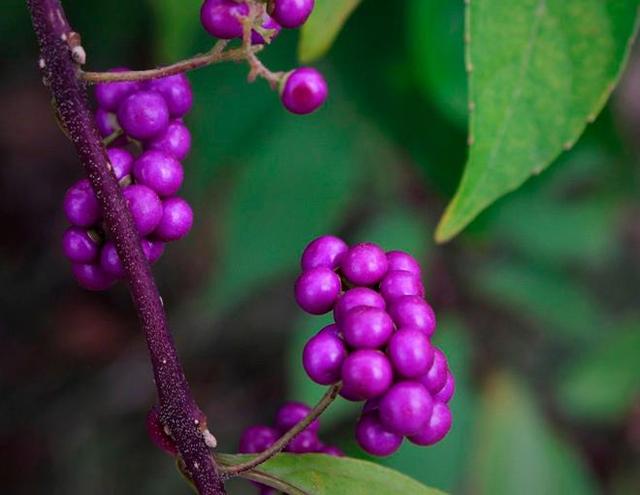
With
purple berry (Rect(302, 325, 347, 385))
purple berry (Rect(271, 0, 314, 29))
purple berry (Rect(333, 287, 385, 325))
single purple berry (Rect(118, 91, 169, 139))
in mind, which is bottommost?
purple berry (Rect(302, 325, 347, 385))

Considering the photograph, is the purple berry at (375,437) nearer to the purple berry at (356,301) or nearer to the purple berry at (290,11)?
the purple berry at (356,301)

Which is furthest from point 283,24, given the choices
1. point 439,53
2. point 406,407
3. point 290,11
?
point 439,53

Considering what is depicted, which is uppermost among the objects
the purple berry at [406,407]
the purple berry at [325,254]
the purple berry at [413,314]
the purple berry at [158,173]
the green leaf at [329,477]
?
the purple berry at [158,173]

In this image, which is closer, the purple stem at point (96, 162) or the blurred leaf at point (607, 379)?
the purple stem at point (96, 162)

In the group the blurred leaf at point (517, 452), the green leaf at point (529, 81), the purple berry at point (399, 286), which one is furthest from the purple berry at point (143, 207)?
the blurred leaf at point (517, 452)

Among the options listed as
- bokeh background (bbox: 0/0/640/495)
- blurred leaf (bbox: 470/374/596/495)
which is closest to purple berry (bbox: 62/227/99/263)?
bokeh background (bbox: 0/0/640/495)

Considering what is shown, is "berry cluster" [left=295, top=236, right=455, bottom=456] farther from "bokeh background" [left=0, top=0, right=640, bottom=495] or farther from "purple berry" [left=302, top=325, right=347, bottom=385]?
"bokeh background" [left=0, top=0, right=640, bottom=495]
